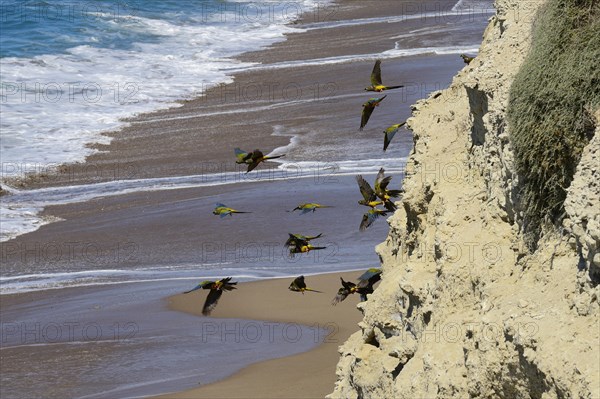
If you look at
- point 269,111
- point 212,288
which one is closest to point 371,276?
point 212,288

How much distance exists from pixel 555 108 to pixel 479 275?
0.86 meters

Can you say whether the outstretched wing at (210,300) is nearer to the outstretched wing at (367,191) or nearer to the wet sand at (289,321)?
the wet sand at (289,321)

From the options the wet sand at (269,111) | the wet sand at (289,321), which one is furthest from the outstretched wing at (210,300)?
the wet sand at (269,111)

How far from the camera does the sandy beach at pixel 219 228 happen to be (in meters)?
9.62

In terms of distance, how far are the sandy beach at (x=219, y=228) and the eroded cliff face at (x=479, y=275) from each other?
2.85 meters

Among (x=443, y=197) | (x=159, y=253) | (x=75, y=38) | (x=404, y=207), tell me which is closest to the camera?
(x=443, y=197)

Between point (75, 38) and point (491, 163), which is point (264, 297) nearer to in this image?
point (491, 163)

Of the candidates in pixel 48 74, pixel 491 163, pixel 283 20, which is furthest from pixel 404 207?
pixel 283 20

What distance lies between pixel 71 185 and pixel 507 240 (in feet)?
41.4

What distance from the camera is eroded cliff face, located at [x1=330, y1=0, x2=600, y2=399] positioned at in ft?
13.3

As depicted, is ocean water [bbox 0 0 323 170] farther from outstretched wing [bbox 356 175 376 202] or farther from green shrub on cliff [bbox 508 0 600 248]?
green shrub on cliff [bbox 508 0 600 248]

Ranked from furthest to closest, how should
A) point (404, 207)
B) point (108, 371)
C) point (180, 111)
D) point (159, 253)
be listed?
1. point (180, 111)
2. point (159, 253)
3. point (108, 371)
4. point (404, 207)

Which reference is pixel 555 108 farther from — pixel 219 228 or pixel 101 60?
pixel 101 60

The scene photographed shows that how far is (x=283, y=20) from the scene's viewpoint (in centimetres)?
3556
